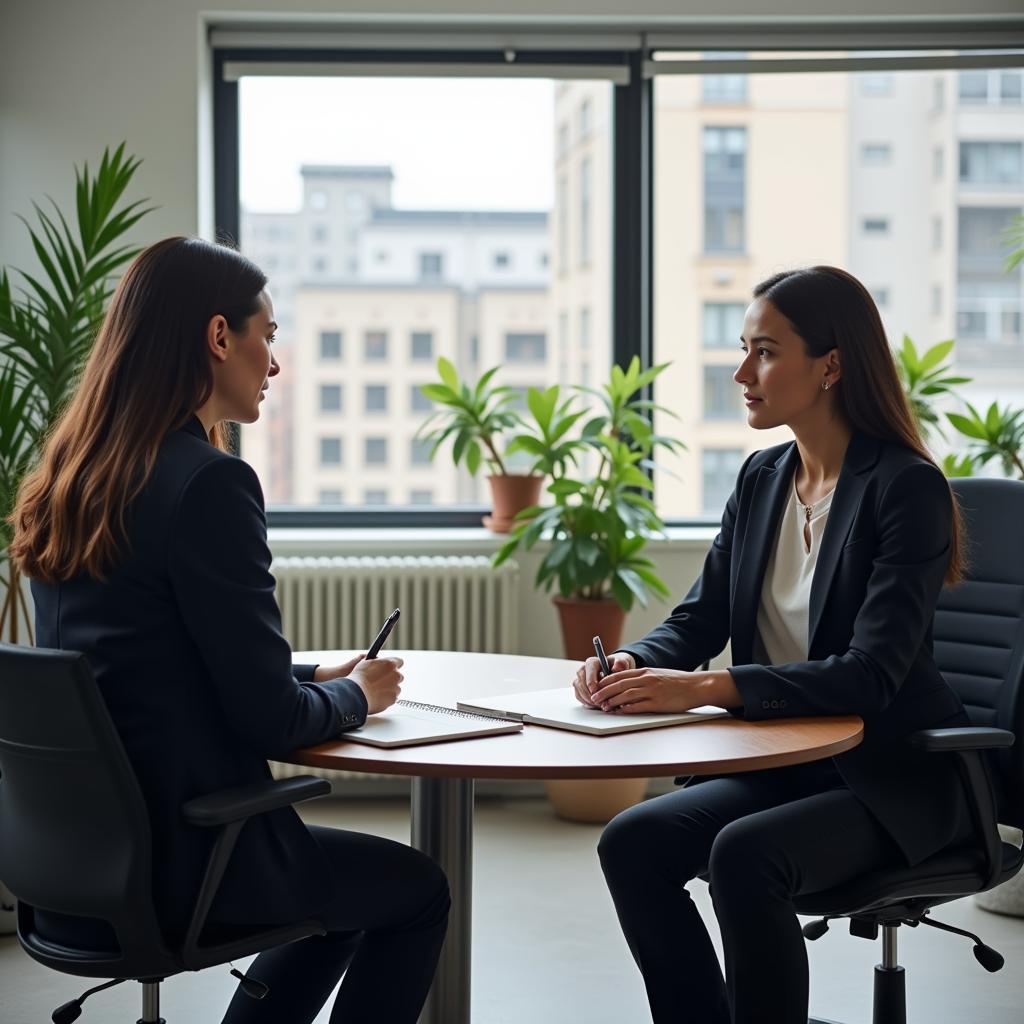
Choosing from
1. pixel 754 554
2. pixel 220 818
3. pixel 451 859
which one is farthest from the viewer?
pixel 754 554

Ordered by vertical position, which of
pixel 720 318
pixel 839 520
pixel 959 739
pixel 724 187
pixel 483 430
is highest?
pixel 724 187

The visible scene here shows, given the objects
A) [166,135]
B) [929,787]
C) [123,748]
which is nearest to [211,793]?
[123,748]

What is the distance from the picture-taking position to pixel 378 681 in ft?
6.38

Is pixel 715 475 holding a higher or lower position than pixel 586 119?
lower

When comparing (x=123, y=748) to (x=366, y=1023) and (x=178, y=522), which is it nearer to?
(x=178, y=522)

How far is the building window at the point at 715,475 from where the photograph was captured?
4.66 m

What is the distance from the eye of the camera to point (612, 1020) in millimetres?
2713

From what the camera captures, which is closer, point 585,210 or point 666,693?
point 666,693

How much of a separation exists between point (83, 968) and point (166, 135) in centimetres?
306

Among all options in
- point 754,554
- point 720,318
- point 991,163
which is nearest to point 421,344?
point 720,318

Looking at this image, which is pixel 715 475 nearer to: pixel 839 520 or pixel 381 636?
pixel 839 520

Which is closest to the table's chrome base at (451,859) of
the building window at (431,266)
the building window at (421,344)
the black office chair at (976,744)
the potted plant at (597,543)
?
the black office chair at (976,744)

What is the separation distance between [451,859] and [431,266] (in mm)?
2823

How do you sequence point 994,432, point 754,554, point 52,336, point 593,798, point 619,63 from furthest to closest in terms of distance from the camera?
1. point 619,63
2. point 593,798
3. point 994,432
4. point 52,336
5. point 754,554
